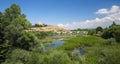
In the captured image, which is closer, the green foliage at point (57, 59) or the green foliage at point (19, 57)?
the green foliage at point (57, 59)

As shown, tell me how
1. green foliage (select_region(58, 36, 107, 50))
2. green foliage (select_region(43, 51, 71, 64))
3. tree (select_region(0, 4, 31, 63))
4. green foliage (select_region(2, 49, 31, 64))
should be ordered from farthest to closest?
green foliage (select_region(58, 36, 107, 50)), tree (select_region(0, 4, 31, 63)), green foliage (select_region(2, 49, 31, 64)), green foliage (select_region(43, 51, 71, 64))

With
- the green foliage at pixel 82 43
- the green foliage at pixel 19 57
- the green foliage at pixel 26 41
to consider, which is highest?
the green foliage at pixel 26 41

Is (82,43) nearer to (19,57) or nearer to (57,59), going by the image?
(19,57)

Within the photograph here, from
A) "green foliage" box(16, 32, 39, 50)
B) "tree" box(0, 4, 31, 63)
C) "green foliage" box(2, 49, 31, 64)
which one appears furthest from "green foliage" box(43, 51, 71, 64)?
"tree" box(0, 4, 31, 63)

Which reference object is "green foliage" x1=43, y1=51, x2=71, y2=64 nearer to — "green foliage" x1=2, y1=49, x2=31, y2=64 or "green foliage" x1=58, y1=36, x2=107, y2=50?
"green foliage" x1=2, y1=49, x2=31, y2=64

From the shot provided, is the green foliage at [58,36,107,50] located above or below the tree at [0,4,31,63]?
below

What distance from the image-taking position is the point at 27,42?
3469 centimetres

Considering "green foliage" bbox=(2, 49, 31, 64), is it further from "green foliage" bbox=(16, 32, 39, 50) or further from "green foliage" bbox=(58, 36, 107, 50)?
"green foliage" bbox=(58, 36, 107, 50)

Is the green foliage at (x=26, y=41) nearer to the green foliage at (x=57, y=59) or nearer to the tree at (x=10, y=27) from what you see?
the tree at (x=10, y=27)

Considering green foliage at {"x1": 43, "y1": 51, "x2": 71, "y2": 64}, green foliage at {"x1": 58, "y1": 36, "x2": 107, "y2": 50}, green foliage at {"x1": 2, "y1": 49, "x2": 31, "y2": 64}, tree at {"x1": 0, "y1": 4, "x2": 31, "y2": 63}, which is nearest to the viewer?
green foliage at {"x1": 43, "y1": 51, "x2": 71, "y2": 64}

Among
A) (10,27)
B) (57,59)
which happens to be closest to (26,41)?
(10,27)

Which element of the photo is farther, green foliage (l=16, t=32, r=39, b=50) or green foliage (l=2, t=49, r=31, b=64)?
green foliage (l=16, t=32, r=39, b=50)

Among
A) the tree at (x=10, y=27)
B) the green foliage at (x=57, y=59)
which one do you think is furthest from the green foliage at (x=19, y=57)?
the green foliage at (x=57, y=59)

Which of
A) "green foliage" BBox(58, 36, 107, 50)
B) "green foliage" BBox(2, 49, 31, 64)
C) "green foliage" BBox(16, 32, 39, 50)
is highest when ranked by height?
"green foliage" BBox(16, 32, 39, 50)
